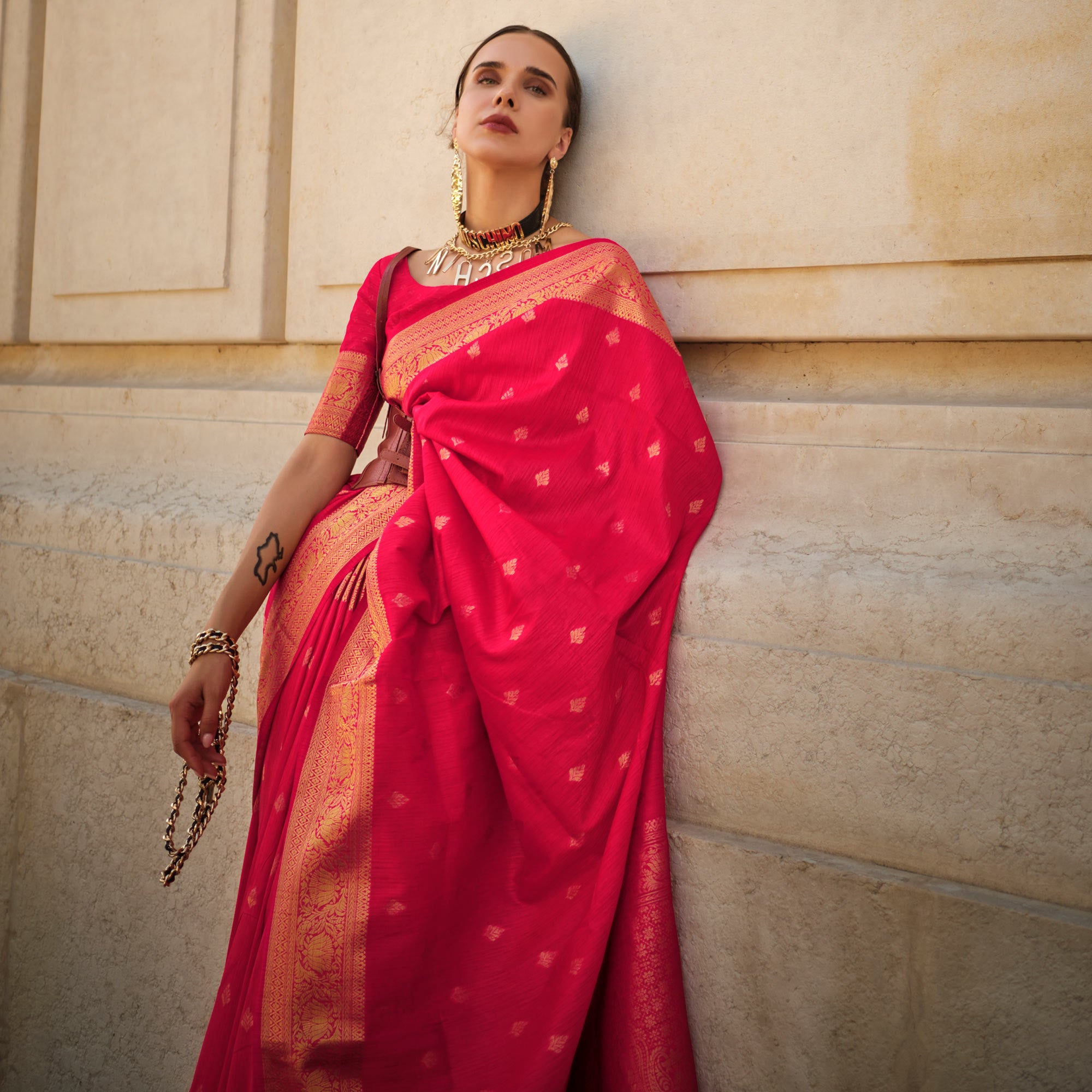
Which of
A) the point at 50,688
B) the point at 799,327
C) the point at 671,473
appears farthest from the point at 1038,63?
the point at 50,688

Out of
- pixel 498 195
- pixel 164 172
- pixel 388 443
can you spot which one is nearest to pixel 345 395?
pixel 388 443

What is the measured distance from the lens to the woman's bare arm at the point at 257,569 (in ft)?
5.51

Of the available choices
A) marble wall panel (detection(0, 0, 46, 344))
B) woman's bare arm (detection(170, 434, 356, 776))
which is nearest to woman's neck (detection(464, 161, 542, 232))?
woman's bare arm (detection(170, 434, 356, 776))

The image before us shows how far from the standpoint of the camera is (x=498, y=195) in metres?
2.01

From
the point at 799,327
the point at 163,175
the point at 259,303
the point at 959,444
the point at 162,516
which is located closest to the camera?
the point at 959,444

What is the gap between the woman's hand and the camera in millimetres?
1669

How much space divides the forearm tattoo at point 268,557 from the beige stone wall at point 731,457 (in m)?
0.36

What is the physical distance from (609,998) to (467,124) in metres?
1.67

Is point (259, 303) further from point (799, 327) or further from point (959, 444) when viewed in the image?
point (959, 444)

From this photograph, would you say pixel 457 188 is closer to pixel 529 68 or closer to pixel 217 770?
pixel 529 68

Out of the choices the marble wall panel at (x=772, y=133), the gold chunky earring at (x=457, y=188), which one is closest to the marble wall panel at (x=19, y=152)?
the marble wall panel at (x=772, y=133)

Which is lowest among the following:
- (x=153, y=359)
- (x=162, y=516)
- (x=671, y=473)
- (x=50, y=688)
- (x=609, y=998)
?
(x=609, y=998)

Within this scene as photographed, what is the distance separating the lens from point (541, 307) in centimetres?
171

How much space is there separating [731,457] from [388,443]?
2.21ft
